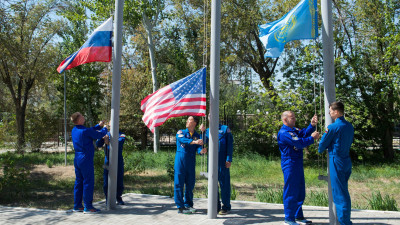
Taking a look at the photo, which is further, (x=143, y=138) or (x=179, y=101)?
(x=143, y=138)

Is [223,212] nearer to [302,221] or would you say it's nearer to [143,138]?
[302,221]

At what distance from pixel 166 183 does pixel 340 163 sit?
7048mm

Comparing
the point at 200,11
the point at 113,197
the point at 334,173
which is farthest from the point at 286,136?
the point at 200,11

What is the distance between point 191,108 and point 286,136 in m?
1.83

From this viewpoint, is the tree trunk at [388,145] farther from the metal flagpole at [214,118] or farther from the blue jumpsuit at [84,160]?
the blue jumpsuit at [84,160]

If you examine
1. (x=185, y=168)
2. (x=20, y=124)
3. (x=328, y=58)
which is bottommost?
(x=185, y=168)

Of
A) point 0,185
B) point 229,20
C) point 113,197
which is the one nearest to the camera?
point 113,197

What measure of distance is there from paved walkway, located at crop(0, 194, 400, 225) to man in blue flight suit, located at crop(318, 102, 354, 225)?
2.91 ft

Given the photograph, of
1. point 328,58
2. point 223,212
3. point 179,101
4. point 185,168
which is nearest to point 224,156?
point 185,168

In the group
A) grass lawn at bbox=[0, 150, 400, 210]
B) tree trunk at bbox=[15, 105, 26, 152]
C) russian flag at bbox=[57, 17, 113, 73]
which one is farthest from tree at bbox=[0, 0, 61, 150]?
russian flag at bbox=[57, 17, 113, 73]

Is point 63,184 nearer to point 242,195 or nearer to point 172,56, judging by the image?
point 242,195

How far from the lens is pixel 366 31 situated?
681 inches

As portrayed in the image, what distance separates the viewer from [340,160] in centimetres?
565

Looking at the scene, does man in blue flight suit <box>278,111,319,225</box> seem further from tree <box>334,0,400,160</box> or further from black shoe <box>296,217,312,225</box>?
tree <box>334,0,400,160</box>
